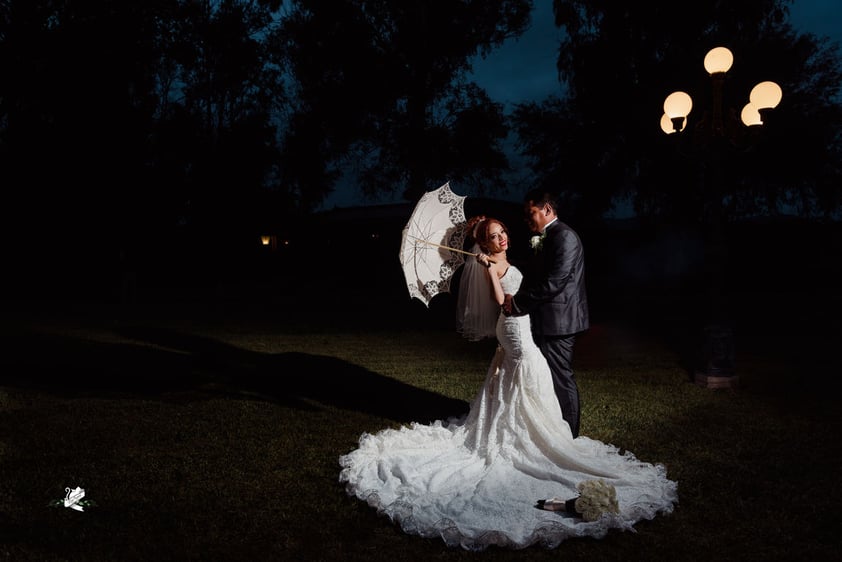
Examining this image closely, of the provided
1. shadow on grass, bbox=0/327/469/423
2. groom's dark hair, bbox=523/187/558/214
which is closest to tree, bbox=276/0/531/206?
shadow on grass, bbox=0/327/469/423

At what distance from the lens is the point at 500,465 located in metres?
4.76

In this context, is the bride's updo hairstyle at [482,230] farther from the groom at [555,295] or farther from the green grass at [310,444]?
the green grass at [310,444]

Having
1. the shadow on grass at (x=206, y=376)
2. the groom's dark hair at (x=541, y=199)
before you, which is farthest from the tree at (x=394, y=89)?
the groom's dark hair at (x=541, y=199)

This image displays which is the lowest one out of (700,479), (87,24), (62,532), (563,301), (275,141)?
(62,532)

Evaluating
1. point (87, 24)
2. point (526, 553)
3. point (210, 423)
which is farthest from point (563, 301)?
point (87, 24)

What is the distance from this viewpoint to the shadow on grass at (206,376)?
7.46 meters

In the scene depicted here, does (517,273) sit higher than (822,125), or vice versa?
(822,125)

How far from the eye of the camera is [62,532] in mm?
4016

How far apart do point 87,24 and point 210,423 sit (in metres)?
14.6

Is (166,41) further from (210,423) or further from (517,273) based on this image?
(517,273)

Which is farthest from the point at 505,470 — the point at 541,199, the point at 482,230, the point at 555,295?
the point at 541,199

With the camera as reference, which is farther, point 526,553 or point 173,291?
point 173,291

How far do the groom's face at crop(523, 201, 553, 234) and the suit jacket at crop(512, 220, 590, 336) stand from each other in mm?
64

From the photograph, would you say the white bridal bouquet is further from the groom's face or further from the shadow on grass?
the shadow on grass
